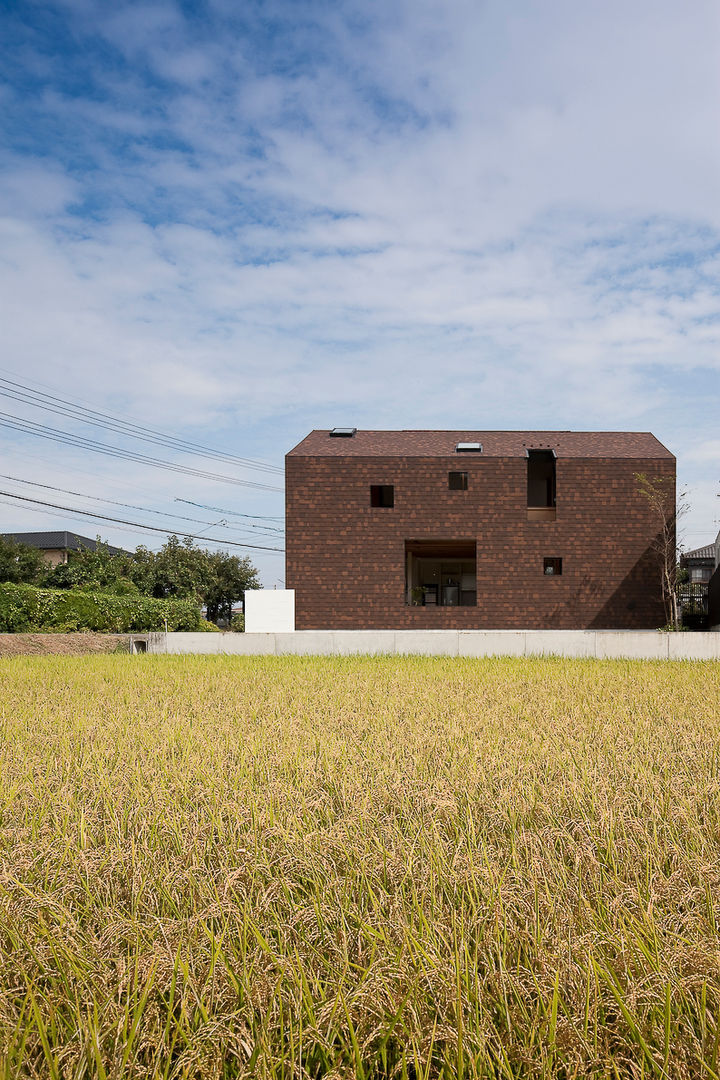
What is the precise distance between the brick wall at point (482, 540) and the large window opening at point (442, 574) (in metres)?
3.16

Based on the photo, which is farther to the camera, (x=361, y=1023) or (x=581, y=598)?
(x=581, y=598)

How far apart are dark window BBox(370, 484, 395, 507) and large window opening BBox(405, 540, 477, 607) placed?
2206 millimetres

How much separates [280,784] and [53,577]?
2847cm

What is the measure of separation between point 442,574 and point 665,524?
10744 millimetres

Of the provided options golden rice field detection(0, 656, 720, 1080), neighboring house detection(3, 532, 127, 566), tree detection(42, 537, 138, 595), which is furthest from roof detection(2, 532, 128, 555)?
golden rice field detection(0, 656, 720, 1080)

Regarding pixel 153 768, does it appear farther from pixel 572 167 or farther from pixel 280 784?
pixel 572 167

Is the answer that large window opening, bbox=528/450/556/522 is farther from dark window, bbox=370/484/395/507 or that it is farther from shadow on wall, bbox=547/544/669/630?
dark window, bbox=370/484/395/507

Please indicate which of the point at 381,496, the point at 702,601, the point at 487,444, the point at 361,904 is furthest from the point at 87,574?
the point at 361,904

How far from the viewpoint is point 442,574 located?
32.3 metres

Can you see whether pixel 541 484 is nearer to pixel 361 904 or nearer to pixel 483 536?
pixel 483 536

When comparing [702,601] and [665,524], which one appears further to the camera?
[702,601]

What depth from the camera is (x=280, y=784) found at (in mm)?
4316

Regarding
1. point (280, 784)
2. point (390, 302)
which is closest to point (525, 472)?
point (390, 302)

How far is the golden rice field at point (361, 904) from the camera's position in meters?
1.79
